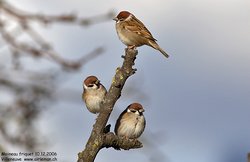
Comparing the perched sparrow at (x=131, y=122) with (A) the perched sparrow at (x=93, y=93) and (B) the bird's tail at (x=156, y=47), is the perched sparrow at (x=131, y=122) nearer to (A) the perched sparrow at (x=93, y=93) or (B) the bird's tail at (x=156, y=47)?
(A) the perched sparrow at (x=93, y=93)

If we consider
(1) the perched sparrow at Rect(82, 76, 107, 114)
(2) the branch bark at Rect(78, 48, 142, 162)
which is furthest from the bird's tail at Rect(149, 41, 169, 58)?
(2) the branch bark at Rect(78, 48, 142, 162)

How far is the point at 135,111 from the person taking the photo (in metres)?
9.61

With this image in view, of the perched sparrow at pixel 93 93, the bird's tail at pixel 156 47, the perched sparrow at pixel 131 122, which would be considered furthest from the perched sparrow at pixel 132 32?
the perched sparrow at pixel 131 122

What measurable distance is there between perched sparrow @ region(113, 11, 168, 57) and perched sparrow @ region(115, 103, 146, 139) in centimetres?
116

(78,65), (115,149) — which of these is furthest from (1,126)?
(115,149)

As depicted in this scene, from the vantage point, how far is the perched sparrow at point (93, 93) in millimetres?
9609

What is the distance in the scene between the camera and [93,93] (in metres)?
9.70

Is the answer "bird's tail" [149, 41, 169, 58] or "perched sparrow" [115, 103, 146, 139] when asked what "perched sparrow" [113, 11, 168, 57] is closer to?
"bird's tail" [149, 41, 169, 58]

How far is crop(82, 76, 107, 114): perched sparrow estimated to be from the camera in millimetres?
9609

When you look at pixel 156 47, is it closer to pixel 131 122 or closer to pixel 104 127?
pixel 131 122

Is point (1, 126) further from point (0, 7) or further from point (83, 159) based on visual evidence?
point (83, 159)

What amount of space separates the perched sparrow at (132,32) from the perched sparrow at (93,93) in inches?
35.2

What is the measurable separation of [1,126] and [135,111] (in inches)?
291

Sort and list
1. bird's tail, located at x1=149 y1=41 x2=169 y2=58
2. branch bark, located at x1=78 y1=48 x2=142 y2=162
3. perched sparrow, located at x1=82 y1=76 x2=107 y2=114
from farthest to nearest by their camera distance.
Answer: bird's tail, located at x1=149 y1=41 x2=169 y2=58, perched sparrow, located at x1=82 y1=76 x2=107 y2=114, branch bark, located at x1=78 y1=48 x2=142 y2=162
